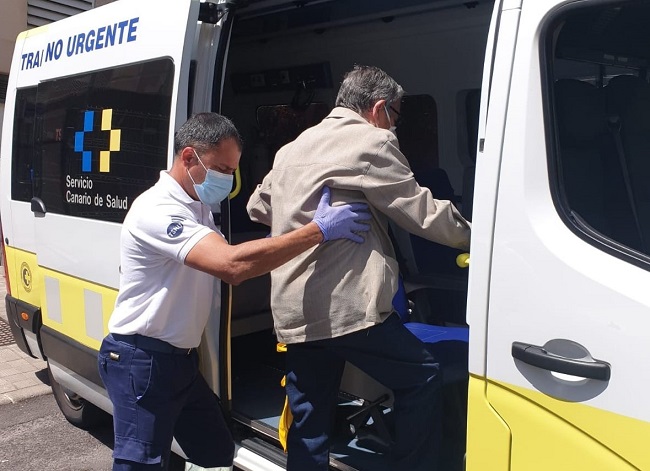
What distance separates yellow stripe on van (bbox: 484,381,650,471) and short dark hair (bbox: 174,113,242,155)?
1171 mm

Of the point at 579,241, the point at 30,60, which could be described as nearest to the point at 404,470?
the point at 579,241

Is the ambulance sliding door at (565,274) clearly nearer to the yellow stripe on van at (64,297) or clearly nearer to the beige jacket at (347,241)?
the beige jacket at (347,241)

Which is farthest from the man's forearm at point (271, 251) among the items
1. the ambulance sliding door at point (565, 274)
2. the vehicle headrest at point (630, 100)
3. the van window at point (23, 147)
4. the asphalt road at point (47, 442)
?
the van window at point (23, 147)

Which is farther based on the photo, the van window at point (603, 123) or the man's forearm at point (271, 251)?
the man's forearm at point (271, 251)

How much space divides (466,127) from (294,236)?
6.70ft

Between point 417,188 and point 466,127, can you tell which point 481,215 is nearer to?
point 417,188

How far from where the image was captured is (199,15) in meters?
2.64

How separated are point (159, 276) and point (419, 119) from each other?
7.20ft

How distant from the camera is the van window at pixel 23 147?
151 inches

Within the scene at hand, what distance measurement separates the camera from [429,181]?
145 inches

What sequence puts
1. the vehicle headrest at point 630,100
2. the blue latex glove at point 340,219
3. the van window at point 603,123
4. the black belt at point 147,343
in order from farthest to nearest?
the black belt at point 147,343, the blue latex glove at point 340,219, the vehicle headrest at point 630,100, the van window at point 603,123

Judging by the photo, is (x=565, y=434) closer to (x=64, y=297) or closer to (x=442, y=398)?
(x=442, y=398)

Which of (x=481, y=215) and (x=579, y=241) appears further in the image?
(x=481, y=215)

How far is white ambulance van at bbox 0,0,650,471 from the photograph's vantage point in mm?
1577
